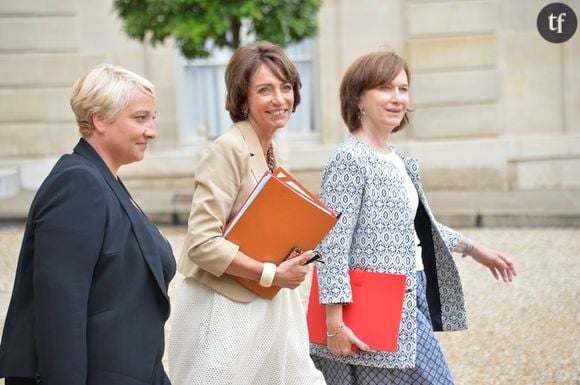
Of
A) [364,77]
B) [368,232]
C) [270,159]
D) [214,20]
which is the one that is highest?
[214,20]

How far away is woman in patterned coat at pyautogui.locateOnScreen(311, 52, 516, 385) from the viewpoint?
361 centimetres

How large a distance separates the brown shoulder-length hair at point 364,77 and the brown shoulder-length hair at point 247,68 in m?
0.40

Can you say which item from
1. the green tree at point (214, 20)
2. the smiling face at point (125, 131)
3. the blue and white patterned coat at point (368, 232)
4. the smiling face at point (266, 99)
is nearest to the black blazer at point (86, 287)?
the smiling face at point (125, 131)

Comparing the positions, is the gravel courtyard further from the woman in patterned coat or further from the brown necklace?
the brown necklace

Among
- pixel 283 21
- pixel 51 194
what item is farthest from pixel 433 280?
pixel 283 21

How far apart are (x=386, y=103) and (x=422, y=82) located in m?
9.11

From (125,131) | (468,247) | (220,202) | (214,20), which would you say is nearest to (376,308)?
(468,247)

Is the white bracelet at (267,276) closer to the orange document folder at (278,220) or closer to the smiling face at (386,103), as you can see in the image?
the orange document folder at (278,220)

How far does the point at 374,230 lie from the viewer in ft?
12.0

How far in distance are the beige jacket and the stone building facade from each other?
919 centimetres

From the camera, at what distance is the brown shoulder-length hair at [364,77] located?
12.3 ft

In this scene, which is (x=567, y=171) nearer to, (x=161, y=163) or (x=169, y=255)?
(x=161, y=163)

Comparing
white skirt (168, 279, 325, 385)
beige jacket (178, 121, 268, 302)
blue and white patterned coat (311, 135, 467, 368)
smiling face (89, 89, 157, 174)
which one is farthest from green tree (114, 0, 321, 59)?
smiling face (89, 89, 157, 174)

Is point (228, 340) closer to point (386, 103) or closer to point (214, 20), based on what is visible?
point (386, 103)
